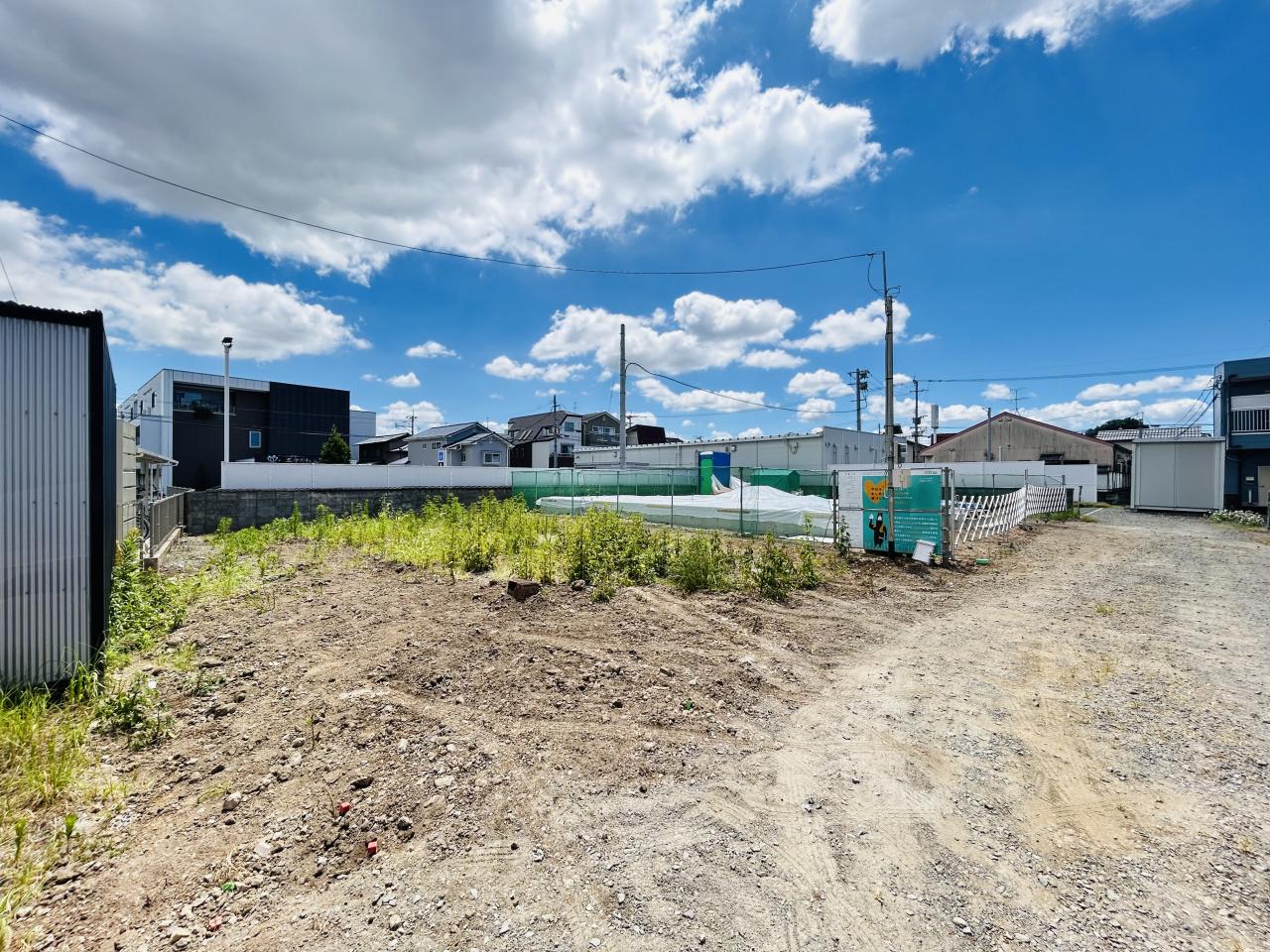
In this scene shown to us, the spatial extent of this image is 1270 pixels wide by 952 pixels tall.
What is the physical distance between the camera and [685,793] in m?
3.17

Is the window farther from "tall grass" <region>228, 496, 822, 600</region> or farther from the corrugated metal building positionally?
the corrugated metal building

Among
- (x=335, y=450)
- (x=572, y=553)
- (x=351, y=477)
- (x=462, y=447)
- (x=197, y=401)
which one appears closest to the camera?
(x=572, y=553)

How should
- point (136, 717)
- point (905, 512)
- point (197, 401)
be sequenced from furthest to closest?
1. point (197, 401)
2. point (905, 512)
3. point (136, 717)

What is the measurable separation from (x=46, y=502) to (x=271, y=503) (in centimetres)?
1549

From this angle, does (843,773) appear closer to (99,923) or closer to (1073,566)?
(99,923)

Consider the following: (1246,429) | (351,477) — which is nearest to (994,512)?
(1246,429)

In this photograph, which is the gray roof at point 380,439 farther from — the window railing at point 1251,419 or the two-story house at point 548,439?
the window railing at point 1251,419

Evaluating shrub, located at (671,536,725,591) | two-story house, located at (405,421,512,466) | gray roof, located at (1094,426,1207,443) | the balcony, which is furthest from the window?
the balcony

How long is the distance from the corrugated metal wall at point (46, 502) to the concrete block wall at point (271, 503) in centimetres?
1478

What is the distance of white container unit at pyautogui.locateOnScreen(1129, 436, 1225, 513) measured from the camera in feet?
75.7

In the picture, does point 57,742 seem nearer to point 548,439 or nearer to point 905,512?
point 905,512

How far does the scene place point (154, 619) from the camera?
6.01 metres

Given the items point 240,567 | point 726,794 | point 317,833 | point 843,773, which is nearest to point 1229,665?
point 843,773

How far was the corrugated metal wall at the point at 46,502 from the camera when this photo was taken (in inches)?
153
